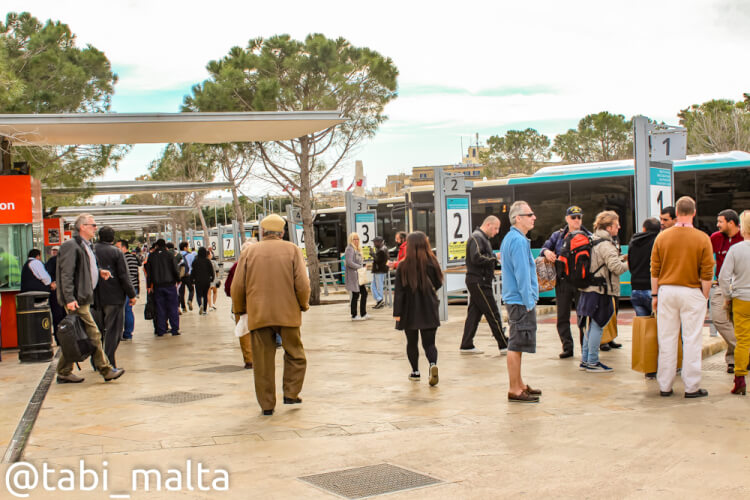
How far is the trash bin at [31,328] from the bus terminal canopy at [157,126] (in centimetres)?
268

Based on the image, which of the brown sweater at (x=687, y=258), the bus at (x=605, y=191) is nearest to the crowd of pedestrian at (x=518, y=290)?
the brown sweater at (x=687, y=258)

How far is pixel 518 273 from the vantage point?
23.8ft

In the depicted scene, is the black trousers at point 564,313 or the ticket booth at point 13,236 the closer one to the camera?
the black trousers at point 564,313

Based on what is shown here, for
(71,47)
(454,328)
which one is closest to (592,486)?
(454,328)

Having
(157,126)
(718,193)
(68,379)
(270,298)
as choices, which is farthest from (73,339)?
(718,193)

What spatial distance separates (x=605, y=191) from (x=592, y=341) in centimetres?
978

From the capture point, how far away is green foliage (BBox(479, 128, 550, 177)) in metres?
73.7

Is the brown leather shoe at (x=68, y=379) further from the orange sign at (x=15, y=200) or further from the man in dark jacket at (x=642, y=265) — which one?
the man in dark jacket at (x=642, y=265)

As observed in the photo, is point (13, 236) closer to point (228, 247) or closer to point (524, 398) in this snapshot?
point (524, 398)

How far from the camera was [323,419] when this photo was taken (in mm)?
7027

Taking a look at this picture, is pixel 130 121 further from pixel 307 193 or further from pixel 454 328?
pixel 307 193

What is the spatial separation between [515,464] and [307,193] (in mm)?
17641

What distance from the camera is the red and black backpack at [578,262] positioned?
890 cm

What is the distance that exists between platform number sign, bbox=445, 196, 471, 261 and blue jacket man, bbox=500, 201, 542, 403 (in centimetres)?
712
